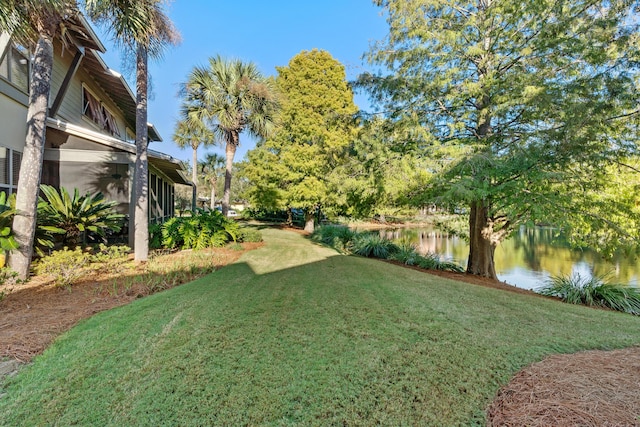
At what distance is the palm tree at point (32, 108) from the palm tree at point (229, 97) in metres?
7.25

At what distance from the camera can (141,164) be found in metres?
7.16

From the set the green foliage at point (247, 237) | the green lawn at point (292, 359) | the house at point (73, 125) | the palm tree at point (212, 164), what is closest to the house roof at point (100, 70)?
the house at point (73, 125)

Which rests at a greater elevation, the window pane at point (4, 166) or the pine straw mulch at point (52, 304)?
the window pane at point (4, 166)

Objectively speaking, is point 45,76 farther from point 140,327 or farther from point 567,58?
point 567,58

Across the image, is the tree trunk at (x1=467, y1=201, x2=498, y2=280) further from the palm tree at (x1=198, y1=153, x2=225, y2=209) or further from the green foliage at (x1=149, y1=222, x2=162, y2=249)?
the palm tree at (x1=198, y1=153, x2=225, y2=209)

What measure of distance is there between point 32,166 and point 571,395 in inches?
308

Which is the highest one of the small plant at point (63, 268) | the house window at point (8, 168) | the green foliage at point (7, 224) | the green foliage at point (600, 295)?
the house window at point (8, 168)

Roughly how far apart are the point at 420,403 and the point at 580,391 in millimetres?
1205

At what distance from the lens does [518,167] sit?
19.1 feet

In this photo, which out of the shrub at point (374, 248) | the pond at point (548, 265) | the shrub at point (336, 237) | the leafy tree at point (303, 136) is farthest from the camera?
the leafy tree at point (303, 136)

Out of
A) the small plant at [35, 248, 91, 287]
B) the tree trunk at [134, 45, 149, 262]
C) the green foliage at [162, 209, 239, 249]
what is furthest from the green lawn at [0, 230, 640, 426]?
the green foliage at [162, 209, 239, 249]

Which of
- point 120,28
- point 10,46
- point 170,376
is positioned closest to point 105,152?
point 10,46

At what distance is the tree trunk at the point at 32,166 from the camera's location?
5000 mm

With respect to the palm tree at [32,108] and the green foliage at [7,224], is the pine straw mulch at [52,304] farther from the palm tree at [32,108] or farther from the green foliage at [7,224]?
the palm tree at [32,108]
